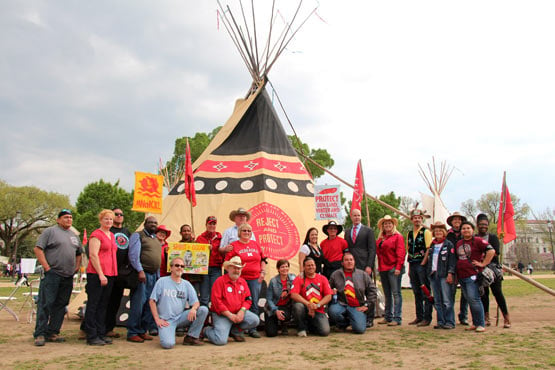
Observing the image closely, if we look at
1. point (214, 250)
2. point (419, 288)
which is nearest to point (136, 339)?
point (214, 250)

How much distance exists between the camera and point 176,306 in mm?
5285

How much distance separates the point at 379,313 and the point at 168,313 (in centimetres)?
406

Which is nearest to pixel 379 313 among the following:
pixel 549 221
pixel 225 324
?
pixel 225 324

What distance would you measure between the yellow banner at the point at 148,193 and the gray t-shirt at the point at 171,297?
2.93 metres

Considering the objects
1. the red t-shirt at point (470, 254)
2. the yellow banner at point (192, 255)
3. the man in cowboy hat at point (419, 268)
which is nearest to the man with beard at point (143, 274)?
the yellow banner at point (192, 255)

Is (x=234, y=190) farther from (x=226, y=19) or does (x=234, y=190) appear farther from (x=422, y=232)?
(x=226, y=19)

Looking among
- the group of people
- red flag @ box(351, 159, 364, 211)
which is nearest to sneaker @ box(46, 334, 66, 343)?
the group of people

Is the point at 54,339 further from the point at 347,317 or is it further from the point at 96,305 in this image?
the point at 347,317

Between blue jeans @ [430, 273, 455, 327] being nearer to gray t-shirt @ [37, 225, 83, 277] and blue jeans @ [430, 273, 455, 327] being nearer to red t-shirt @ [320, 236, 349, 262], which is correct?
red t-shirt @ [320, 236, 349, 262]

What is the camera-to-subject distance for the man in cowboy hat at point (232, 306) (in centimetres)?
538

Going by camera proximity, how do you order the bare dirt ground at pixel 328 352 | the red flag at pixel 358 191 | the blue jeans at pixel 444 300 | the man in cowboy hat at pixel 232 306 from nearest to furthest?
the bare dirt ground at pixel 328 352
the man in cowboy hat at pixel 232 306
the blue jeans at pixel 444 300
the red flag at pixel 358 191

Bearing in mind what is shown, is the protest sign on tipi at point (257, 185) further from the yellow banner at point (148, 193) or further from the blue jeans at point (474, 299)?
the blue jeans at point (474, 299)

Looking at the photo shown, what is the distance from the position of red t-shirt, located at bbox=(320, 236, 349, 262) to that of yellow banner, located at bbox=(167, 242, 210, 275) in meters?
1.86

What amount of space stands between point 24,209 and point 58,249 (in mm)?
35490
